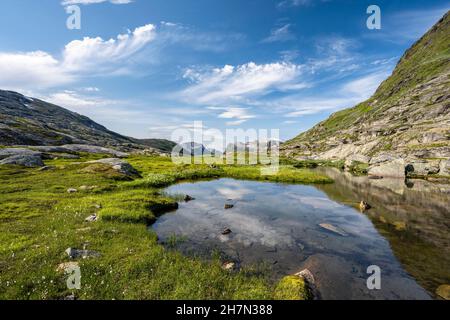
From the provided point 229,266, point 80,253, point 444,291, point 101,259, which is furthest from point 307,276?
point 80,253

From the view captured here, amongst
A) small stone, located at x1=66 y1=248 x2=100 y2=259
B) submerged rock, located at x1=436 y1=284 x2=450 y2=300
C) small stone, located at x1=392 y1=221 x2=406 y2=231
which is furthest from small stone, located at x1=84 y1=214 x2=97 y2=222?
small stone, located at x1=392 y1=221 x2=406 y2=231

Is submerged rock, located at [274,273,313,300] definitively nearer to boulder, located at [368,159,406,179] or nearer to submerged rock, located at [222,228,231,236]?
submerged rock, located at [222,228,231,236]

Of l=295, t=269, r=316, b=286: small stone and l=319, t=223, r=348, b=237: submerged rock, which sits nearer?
l=295, t=269, r=316, b=286: small stone

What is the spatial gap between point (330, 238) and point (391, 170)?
54.4 m

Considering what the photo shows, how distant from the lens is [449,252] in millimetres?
17266

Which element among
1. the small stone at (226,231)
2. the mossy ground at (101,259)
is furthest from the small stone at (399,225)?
the mossy ground at (101,259)

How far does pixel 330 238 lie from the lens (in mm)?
20078

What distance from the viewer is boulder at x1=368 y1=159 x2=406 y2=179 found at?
5870 centimetres

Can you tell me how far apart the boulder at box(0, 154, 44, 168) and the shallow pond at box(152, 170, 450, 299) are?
4153cm

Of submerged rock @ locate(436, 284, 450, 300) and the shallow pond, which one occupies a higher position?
the shallow pond

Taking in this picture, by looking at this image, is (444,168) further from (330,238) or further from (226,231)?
(226,231)

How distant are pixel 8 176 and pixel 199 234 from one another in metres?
37.2
